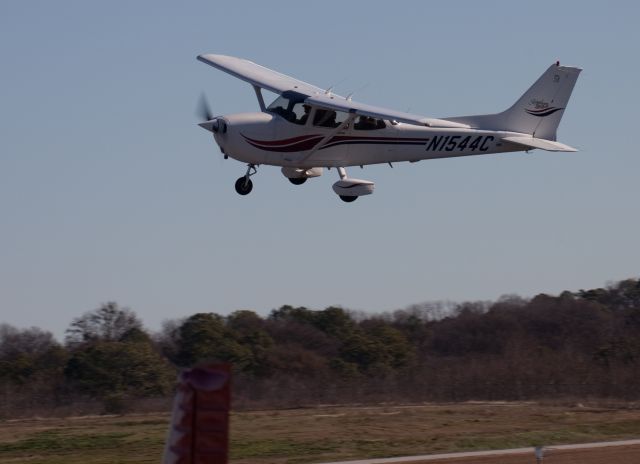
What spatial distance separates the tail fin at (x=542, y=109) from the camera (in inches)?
1018

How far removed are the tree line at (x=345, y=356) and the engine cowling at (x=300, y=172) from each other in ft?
21.6

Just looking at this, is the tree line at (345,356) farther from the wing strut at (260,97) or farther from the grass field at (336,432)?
the wing strut at (260,97)

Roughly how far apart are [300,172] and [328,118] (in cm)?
143

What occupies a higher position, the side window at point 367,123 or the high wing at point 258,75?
the high wing at point 258,75

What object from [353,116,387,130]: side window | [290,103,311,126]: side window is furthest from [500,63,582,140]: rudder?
[290,103,311,126]: side window

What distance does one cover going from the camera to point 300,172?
80.1 feet

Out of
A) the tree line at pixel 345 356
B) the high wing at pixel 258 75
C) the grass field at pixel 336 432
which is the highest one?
the high wing at pixel 258 75

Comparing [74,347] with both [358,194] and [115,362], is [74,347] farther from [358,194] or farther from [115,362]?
[358,194]

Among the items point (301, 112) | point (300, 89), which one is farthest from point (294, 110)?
point (300, 89)

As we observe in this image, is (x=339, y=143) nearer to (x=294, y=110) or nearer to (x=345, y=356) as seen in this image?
(x=294, y=110)

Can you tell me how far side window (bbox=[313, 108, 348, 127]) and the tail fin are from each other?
370 cm

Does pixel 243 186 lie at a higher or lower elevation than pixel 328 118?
lower

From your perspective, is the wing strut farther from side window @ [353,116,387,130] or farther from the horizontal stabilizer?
the horizontal stabilizer

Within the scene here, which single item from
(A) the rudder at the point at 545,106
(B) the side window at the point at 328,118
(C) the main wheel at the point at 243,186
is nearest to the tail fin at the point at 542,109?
(A) the rudder at the point at 545,106
